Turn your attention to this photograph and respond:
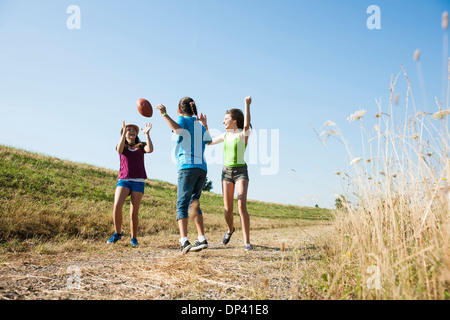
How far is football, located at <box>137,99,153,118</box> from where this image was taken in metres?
5.57

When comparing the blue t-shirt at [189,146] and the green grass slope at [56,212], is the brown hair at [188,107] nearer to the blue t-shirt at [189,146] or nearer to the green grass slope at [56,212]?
the blue t-shirt at [189,146]

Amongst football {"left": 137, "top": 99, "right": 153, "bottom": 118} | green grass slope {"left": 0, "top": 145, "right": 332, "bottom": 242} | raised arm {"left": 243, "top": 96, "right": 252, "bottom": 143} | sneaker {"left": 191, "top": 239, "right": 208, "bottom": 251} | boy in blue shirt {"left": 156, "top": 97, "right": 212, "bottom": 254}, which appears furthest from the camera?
green grass slope {"left": 0, "top": 145, "right": 332, "bottom": 242}

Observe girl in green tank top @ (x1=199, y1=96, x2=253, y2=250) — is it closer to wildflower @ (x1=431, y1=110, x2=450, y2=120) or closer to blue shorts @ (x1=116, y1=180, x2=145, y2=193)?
blue shorts @ (x1=116, y1=180, x2=145, y2=193)

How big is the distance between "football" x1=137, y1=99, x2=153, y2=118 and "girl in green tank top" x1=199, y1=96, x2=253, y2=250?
115cm

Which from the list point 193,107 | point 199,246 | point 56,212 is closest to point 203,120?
point 193,107

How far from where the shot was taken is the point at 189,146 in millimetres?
4766

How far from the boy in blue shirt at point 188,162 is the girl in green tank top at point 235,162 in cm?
38

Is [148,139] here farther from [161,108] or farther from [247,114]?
[247,114]

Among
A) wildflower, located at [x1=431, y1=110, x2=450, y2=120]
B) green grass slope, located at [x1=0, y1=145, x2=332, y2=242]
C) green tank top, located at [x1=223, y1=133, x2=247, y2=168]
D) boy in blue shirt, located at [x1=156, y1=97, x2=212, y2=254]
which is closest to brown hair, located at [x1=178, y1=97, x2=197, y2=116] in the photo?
boy in blue shirt, located at [x1=156, y1=97, x2=212, y2=254]

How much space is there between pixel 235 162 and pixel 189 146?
0.99m

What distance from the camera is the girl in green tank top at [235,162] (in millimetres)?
5125
